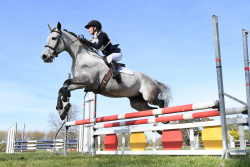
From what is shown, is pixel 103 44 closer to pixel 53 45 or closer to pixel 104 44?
pixel 104 44

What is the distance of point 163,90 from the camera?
462cm

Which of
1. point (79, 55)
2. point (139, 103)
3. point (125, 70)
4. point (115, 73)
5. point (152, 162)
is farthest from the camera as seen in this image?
point (139, 103)

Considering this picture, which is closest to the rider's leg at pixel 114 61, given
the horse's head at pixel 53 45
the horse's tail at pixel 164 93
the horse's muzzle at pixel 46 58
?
the horse's head at pixel 53 45

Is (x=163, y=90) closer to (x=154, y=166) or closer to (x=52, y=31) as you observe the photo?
(x=52, y=31)

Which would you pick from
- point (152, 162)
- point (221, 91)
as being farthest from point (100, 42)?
point (152, 162)

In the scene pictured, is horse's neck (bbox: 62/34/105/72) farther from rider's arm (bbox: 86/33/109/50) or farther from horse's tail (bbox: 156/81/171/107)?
horse's tail (bbox: 156/81/171/107)

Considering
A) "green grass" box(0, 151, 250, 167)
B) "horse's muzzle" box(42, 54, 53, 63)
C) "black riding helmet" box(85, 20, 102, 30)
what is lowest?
"green grass" box(0, 151, 250, 167)

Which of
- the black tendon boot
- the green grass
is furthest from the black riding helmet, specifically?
the green grass

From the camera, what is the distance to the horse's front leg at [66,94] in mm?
3439

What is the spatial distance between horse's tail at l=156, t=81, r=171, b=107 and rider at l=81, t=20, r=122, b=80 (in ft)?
3.32

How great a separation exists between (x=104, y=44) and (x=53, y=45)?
0.80 m

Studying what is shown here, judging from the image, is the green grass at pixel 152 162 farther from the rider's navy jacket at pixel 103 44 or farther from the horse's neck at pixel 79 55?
the rider's navy jacket at pixel 103 44

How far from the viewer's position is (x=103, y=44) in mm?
4062

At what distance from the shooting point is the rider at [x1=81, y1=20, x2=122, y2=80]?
3.89 metres
